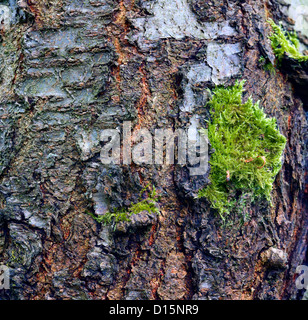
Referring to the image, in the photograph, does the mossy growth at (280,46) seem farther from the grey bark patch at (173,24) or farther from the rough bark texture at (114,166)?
the grey bark patch at (173,24)

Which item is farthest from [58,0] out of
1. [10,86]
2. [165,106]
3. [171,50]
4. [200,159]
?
[200,159]

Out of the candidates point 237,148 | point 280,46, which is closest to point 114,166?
point 237,148

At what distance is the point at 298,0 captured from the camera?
1969 millimetres

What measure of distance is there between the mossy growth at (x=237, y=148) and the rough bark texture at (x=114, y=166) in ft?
0.19

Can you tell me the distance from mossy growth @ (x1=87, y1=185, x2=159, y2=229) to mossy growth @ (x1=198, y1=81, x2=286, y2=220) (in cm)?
22

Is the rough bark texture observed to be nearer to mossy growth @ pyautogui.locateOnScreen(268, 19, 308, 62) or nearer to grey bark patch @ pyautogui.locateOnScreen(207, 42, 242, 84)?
grey bark patch @ pyautogui.locateOnScreen(207, 42, 242, 84)

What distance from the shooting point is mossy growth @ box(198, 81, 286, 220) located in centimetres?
150

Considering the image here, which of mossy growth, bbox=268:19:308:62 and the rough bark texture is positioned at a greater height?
mossy growth, bbox=268:19:308:62

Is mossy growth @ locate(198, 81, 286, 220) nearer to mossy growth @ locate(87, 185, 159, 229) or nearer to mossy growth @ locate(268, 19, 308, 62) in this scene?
mossy growth @ locate(87, 185, 159, 229)

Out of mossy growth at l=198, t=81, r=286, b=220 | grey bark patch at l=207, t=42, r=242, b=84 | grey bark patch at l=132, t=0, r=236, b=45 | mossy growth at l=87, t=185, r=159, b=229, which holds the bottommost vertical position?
mossy growth at l=87, t=185, r=159, b=229

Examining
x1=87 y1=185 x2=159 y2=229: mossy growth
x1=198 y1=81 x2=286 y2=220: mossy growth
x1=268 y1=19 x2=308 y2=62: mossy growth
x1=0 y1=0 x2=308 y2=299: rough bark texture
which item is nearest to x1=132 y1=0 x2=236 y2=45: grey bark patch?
x1=0 y1=0 x2=308 y2=299: rough bark texture

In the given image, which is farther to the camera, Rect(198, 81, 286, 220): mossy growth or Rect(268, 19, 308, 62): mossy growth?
Rect(268, 19, 308, 62): mossy growth

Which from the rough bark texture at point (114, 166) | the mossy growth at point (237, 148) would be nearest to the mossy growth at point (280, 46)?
the rough bark texture at point (114, 166)

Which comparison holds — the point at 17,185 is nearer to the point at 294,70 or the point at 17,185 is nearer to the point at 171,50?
the point at 171,50
